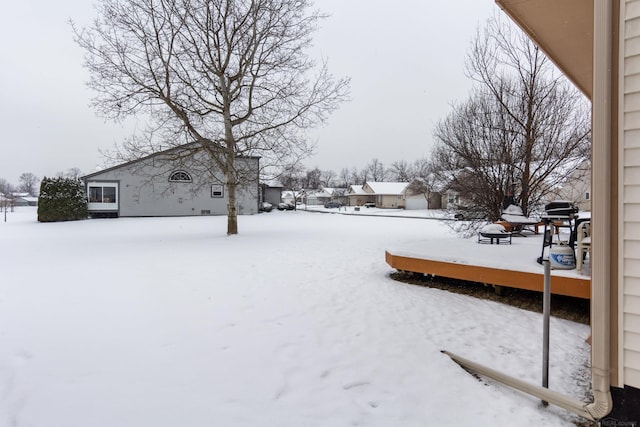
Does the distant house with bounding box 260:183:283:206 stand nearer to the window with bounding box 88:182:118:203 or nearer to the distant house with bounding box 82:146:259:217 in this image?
the distant house with bounding box 82:146:259:217

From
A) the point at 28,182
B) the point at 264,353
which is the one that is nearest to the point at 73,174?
the point at 264,353

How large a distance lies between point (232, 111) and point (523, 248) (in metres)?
9.81

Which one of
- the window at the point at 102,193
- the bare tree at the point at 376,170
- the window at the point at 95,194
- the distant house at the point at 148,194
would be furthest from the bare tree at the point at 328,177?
the window at the point at 95,194

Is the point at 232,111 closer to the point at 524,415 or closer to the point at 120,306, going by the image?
the point at 120,306

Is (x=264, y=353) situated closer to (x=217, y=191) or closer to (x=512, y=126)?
(x=512, y=126)

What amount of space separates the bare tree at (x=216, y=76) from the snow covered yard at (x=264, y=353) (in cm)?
662

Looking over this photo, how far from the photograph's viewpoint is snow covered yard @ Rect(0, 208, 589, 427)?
2.07 m

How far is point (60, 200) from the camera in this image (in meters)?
18.5

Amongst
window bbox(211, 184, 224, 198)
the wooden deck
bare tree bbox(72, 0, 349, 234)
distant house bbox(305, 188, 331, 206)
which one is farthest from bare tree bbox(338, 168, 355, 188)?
the wooden deck

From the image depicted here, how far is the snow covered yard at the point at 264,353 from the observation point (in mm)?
2070

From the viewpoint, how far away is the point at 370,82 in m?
15.7

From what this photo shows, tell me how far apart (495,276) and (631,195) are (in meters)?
2.60

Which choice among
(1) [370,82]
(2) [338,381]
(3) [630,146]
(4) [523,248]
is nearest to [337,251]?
(4) [523,248]

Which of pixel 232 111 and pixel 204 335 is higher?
pixel 232 111
